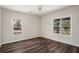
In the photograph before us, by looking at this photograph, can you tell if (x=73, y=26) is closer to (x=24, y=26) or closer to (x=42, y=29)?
(x=42, y=29)

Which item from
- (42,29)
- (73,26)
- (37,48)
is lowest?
(37,48)

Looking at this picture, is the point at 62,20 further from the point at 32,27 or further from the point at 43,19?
the point at 32,27

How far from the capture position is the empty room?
2.66 m

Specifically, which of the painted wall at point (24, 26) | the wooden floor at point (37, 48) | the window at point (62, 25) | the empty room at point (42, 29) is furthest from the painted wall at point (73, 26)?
the painted wall at point (24, 26)

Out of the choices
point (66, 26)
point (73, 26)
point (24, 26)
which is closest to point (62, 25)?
point (66, 26)

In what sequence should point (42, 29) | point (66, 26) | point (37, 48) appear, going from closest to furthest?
point (37, 48), point (66, 26), point (42, 29)

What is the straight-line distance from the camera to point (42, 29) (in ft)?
17.6

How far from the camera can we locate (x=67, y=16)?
10.8ft

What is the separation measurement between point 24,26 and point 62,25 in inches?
99.5

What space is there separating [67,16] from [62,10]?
1.60ft

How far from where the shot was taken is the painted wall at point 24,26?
123 inches

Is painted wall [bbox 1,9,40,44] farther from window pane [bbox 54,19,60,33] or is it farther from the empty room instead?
window pane [bbox 54,19,60,33]

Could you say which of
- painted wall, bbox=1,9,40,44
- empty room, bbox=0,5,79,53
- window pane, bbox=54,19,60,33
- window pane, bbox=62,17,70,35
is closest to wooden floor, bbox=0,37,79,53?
empty room, bbox=0,5,79,53
